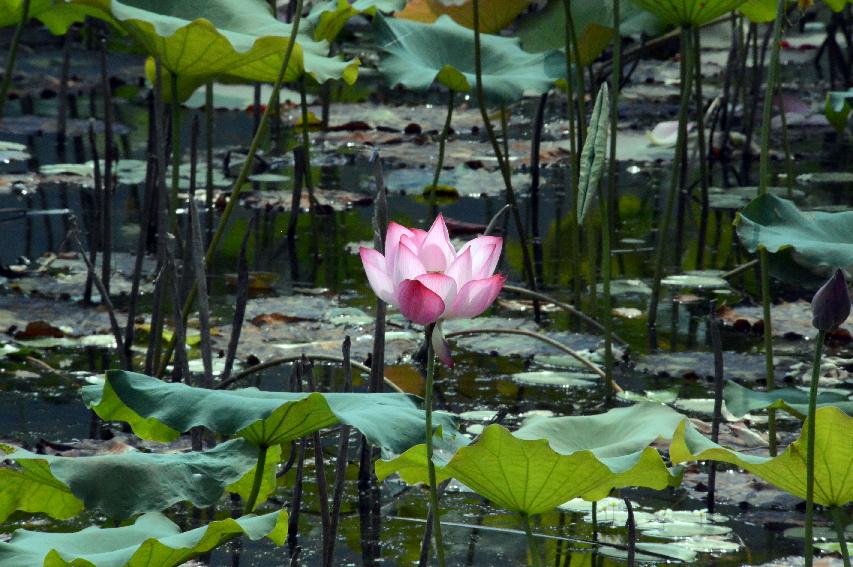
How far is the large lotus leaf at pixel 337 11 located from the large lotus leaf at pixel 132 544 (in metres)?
2.48

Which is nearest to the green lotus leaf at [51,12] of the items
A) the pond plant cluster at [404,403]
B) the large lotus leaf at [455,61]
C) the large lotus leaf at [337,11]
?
the pond plant cluster at [404,403]

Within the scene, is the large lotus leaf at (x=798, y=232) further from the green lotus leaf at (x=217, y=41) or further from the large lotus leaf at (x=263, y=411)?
the green lotus leaf at (x=217, y=41)

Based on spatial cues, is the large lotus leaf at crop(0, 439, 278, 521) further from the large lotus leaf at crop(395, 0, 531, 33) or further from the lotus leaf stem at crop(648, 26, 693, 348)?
the large lotus leaf at crop(395, 0, 531, 33)

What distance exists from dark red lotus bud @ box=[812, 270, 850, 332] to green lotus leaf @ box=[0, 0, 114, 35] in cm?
190

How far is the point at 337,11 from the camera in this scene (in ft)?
13.2

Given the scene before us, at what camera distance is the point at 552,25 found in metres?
4.85

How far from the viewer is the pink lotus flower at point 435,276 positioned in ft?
4.89

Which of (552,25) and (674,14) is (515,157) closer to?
(552,25)

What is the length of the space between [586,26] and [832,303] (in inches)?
116

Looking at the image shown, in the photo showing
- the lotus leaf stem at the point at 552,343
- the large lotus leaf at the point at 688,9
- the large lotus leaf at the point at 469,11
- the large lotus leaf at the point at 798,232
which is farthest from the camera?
the large lotus leaf at the point at 469,11

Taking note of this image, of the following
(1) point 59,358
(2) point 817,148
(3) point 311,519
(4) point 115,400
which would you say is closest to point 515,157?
(2) point 817,148

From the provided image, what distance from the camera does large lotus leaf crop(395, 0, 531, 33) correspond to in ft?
15.7

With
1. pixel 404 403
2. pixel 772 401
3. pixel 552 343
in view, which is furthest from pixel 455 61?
pixel 404 403

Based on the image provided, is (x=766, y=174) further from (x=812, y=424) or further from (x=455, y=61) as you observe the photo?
(x=455, y=61)
